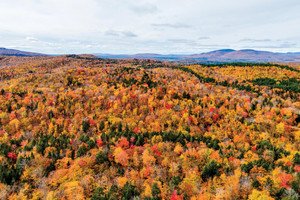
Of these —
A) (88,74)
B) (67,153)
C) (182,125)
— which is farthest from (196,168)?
(88,74)

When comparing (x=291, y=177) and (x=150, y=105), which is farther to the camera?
(x=150, y=105)

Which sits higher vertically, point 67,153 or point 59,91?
point 59,91

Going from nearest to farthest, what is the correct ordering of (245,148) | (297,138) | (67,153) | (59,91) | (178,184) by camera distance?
1. (178,184)
2. (67,153)
3. (245,148)
4. (297,138)
5. (59,91)

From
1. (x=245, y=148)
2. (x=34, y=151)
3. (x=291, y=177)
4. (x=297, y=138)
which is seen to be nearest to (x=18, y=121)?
(x=34, y=151)

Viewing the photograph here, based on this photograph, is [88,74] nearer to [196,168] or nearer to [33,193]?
[33,193]

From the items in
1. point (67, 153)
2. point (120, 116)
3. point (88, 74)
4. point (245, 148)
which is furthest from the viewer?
point (88, 74)

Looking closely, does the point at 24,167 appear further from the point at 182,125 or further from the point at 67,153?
the point at 182,125


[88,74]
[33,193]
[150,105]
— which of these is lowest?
[33,193]
